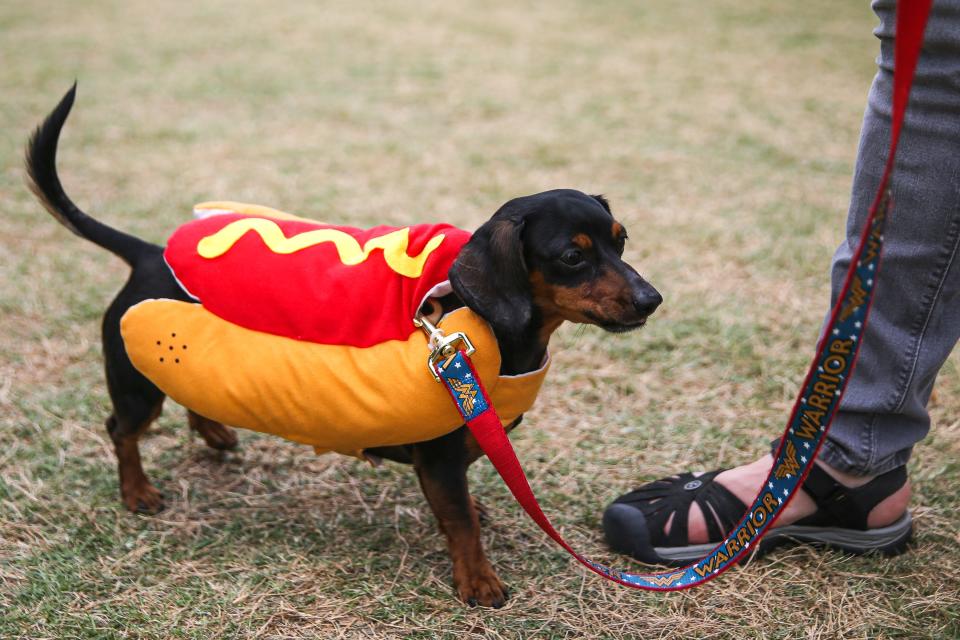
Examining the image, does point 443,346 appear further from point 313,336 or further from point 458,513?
point 458,513

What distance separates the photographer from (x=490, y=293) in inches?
72.6

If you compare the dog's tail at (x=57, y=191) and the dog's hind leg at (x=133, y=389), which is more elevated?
the dog's tail at (x=57, y=191)

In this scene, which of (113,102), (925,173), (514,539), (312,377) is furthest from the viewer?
(113,102)

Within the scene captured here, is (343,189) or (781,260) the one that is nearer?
(781,260)

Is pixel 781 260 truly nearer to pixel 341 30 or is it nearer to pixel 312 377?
pixel 312 377

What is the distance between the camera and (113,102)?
240 inches

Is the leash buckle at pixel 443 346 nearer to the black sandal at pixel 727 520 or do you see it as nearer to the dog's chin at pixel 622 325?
the dog's chin at pixel 622 325

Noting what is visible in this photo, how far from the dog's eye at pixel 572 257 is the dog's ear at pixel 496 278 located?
0.29 feet

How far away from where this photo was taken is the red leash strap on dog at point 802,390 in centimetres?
136

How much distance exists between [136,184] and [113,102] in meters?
1.71

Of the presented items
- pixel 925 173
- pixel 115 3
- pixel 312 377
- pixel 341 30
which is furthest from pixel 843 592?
pixel 115 3

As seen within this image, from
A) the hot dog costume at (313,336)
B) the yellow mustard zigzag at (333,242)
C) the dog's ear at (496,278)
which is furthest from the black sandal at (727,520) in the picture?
the yellow mustard zigzag at (333,242)

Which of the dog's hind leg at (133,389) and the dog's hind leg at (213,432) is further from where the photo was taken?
the dog's hind leg at (213,432)

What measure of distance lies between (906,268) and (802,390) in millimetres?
480
